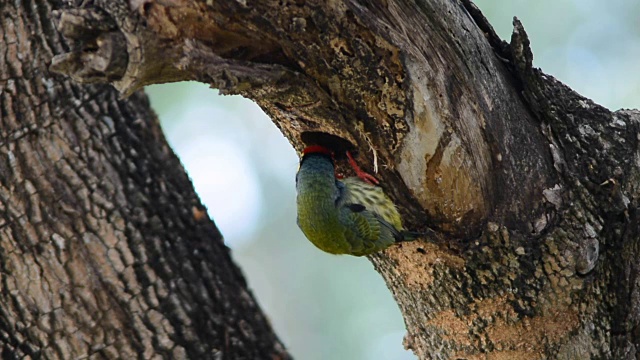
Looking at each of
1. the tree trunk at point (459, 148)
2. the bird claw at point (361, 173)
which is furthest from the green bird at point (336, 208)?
the tree trunk at point (459, 148)

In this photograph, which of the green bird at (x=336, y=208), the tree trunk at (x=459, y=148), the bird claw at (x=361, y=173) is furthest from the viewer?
the green bird at (x=336, y=208)

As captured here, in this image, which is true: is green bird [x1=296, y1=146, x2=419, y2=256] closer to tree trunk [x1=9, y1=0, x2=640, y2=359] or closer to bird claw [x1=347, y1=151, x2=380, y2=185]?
bird claw [x1=347, y1=151, x2=380, y2=185]

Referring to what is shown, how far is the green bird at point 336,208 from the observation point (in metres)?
3.57

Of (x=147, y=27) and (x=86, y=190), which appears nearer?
(x=147, y=27)

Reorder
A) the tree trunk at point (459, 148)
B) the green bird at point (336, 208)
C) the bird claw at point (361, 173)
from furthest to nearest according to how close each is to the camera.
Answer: the green bird at point (336, 208), the bird claw at point (361, 173), the tree trunk at point (459, 148)

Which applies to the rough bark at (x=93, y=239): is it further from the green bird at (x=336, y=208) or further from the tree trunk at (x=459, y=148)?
the green bird at (x=336, y=208)

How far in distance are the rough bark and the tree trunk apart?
32 mm

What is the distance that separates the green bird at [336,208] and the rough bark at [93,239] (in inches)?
29.4

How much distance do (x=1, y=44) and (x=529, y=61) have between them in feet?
6.90

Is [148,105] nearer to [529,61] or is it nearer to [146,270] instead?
[146,270]

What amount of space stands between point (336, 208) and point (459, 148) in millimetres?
1043

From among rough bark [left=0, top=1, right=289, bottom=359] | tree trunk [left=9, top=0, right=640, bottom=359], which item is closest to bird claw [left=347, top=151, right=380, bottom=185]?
tree trunk [left=9, top=0, right=640, bottom=359]

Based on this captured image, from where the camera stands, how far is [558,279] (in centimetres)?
304

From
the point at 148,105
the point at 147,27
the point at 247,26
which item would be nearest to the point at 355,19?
the point at 247,26
